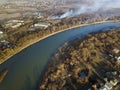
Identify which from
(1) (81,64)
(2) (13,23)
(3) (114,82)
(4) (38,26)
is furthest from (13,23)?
(3) (114,82)

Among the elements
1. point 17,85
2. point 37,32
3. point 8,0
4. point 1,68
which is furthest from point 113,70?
point 8,0

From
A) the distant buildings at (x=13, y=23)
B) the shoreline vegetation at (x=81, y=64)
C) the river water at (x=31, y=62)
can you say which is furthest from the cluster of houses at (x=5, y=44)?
the distant buildings at (x=13, y=23)

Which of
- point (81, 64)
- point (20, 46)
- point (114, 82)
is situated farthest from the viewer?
point (20, 46)

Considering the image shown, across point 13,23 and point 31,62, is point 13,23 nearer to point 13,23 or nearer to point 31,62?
point 13,23

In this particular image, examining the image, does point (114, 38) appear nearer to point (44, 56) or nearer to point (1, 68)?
point (44, 56)

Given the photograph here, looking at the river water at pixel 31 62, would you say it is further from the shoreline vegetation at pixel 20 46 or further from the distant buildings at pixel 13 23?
the distant buildings at pixel 13 23

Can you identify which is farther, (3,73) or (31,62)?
(31,62)
